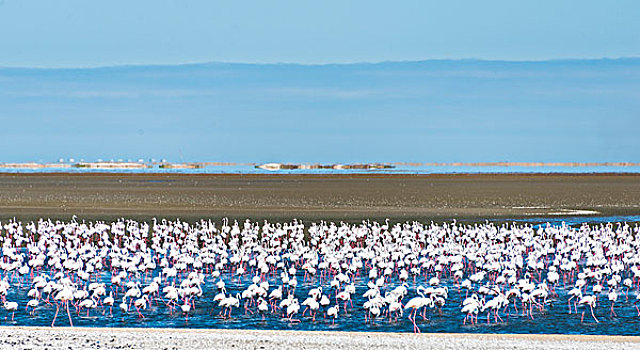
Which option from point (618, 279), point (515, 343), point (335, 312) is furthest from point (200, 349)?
point (618, 279)

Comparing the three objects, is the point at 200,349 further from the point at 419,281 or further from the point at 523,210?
the point at 523,210

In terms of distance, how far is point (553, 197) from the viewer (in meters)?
57.1

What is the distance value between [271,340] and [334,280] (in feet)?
16.9

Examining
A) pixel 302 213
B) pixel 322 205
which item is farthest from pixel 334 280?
pixel 322 205

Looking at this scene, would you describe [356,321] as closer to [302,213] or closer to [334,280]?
[334,280]

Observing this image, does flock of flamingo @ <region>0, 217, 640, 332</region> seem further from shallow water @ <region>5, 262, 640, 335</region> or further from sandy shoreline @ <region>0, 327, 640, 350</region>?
sandy shoreline @ <region>0, 327, 640, 350</region>

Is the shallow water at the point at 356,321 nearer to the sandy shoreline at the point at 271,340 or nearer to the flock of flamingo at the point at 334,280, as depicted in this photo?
the flock of flamingo at the point at 334,280

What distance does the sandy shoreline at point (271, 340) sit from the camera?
13.8 metres

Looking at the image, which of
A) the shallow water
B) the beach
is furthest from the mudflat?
the shallow water

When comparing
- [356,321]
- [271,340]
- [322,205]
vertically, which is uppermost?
[322,205]

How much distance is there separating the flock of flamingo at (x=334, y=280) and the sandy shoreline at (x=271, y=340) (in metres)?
1.73

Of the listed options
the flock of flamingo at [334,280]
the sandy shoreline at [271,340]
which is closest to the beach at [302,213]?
the sandy shoreline at [271,340]

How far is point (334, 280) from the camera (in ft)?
63.2

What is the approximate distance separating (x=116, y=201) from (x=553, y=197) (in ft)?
76.6
